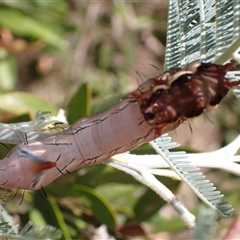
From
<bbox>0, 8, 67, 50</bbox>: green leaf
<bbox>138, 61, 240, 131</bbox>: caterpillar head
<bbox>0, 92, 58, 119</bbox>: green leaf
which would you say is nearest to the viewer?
<bbox>138, 61, 240, 131</bbox>: caterpillar head

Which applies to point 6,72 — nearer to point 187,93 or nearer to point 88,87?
point 88,87

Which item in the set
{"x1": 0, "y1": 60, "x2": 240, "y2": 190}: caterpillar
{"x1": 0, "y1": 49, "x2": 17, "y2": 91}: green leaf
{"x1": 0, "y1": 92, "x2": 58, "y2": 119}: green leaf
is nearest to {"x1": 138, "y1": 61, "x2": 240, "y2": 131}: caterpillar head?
{"x1": 0, "y1": 60, "x2": 240, "y2": 190}: caterpillar

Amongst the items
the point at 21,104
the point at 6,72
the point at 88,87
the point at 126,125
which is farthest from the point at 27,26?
the point at 126,125

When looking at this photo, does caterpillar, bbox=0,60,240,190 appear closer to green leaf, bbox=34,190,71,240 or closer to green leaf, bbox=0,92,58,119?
green leaf, bbox=34,190,71,240

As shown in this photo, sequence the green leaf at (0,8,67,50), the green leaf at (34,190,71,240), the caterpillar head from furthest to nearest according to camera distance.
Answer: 1. the green leaf at (0,8,67,50)
2. the green leaf at (34,190,71,240)
3. the caterpillar head

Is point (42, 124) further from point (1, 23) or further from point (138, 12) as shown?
point (138, 12)

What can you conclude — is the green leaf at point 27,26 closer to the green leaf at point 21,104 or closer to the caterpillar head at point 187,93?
the green leaf at point 21,104

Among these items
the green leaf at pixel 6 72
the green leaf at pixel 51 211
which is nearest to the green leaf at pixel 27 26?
the green leaf at pixel 6 72
